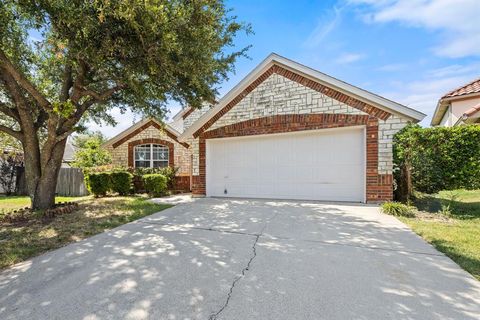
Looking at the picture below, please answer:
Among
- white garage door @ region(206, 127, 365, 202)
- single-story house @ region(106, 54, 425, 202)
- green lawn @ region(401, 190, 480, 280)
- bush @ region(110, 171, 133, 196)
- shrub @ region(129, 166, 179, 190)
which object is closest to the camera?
green lawn @ region(401, 190, 480, 280)

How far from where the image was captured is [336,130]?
8578mm

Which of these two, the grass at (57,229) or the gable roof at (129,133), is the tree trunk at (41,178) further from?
the gable roof at (129,133)

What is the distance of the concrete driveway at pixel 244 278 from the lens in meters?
2.50

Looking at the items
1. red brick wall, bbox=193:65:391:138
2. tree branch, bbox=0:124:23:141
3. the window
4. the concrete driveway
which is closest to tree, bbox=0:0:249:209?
tree branch, bbox=0:124:23:141

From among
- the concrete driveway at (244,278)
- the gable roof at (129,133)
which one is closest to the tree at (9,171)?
the gable roof at (129,133)

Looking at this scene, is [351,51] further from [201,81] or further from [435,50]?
[201,81]

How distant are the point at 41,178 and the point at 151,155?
8.81 metres

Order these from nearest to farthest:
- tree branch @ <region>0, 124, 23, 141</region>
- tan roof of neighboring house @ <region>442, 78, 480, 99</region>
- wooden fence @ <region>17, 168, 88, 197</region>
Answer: tree branch @ <region>0, 124, 23, 141</region>
tan roof of neighboring house @ <region>442, 78, 480, 99</region>
wooden fence @ <region>17, 168, 88, 197</region>

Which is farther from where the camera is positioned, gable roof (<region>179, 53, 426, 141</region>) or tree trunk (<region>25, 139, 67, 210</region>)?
gable roof (<region>179, 53, 426, 141</region>)

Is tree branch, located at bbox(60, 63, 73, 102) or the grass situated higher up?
tree branch, located at bbox(60, 63, 73, 102)

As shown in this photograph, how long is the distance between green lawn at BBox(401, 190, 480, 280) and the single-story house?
4.94 feet

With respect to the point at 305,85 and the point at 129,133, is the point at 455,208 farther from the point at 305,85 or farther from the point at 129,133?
the point at 129,133

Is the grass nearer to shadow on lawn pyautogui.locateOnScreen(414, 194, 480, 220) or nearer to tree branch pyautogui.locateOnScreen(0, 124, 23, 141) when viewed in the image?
tree branch pyautogui.locateOnScreen(0, 124, 23, 141)

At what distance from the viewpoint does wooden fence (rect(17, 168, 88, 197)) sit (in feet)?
45.9
